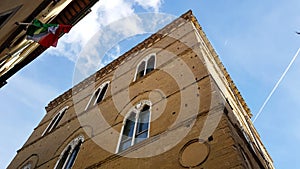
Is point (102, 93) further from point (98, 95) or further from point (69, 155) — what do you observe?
point (69, 155)

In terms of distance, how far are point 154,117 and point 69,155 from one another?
3.55 meters

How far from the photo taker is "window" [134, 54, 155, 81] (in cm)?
1140

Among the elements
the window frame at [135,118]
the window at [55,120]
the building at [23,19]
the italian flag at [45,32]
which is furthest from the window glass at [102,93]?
the italian flag at [45,32]

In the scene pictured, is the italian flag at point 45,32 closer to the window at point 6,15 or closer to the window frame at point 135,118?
the window at point 6,15

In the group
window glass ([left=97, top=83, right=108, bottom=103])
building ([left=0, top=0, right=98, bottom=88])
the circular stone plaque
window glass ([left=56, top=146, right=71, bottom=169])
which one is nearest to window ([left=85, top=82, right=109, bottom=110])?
window glass ([left=97, top=83, right=108, bottom=103])

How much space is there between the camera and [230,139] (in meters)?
5.65

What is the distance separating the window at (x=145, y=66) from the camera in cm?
1140

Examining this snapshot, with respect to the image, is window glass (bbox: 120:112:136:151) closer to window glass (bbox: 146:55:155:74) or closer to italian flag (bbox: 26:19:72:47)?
window glass (bbox: 146:55:155:74)

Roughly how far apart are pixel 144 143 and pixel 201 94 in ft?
6.75

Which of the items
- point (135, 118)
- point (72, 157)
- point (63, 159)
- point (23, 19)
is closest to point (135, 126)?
point (135, 118)

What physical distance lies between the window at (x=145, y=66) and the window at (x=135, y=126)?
2.45 metres

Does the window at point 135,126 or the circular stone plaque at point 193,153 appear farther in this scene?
the window at point 135,126

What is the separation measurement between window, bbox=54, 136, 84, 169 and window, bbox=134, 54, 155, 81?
3.33 meters

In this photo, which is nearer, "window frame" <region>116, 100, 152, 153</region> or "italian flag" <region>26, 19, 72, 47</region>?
"italian flag" <region>26, 19, 72, 47</region>
